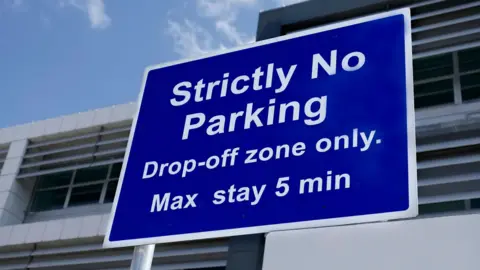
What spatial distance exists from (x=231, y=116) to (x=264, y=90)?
0.48 ft

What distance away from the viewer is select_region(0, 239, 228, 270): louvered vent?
768cm

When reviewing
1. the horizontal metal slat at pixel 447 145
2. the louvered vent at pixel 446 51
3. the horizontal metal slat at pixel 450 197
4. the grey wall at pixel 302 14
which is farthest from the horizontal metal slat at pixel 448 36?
the grey wall at pixel 302 14

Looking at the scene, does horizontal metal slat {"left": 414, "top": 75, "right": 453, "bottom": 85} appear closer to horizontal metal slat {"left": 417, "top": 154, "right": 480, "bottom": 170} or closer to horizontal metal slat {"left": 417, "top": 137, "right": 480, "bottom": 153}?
horizontal metal slat {"left": 417, "top": 137, "right": 480, "bottom": 153}

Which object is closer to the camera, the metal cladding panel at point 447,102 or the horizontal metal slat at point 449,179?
the horizontal metal slat at point 449,179

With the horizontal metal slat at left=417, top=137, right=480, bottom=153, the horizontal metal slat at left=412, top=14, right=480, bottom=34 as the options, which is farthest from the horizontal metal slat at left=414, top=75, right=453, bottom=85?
the horizontal metal slat at left=417, top=137, right=480, bottom=153

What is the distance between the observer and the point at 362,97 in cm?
196

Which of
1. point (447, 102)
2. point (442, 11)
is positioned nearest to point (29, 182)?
point (447, 102)

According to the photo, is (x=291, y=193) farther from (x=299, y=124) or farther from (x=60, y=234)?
(x=60, y=234)

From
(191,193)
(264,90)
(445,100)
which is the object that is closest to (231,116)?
(264,90)

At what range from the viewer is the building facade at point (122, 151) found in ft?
20.8

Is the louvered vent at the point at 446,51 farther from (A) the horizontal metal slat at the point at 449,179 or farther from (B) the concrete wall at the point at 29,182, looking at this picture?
(B) the concrete wall at the point at 29,182

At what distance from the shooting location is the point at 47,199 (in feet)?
34.5

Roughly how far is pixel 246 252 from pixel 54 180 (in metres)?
9.08

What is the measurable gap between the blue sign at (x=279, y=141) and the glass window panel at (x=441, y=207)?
460 centimetres
